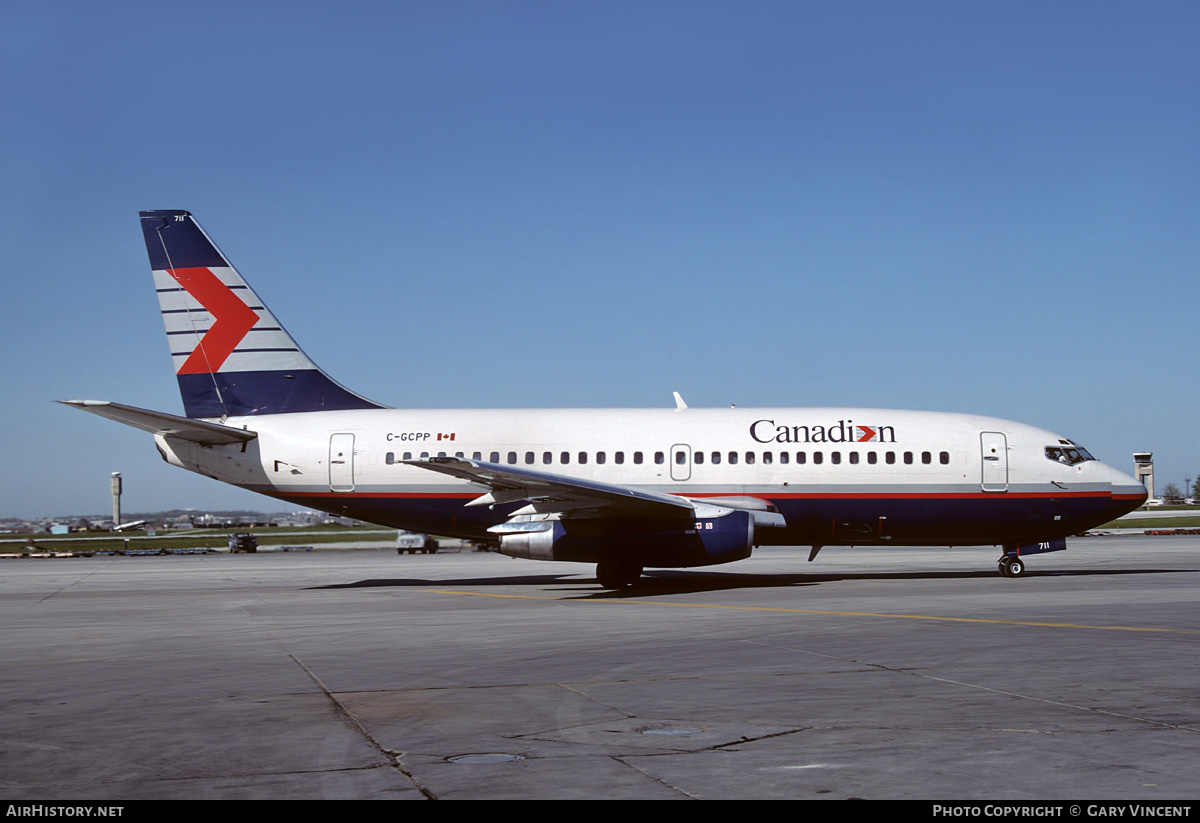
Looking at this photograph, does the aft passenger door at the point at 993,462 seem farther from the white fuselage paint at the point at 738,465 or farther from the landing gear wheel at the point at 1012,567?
the landing gear wheel at the point at 1012,567

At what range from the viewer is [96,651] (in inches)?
565

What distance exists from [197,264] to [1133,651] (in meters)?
24.3

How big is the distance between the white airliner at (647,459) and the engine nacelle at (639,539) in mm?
516

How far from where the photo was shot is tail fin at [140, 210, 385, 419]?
27.3m

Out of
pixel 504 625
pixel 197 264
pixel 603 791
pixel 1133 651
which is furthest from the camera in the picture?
pixel 197 264

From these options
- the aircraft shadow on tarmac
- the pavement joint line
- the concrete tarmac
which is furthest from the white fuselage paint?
the concrete tarmac

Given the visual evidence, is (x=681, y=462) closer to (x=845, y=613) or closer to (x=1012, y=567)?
(x=845, y=613)

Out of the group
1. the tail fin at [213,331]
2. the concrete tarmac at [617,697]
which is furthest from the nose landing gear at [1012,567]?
the tail fin at [213,331]

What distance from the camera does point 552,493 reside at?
74.0ft

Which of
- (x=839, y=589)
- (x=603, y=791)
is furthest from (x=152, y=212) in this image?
(x=603, y=791)

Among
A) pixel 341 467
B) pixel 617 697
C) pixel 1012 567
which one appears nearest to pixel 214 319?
pixel 341 467

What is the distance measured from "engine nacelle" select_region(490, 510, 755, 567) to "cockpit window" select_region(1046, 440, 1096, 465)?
8770 millimetres

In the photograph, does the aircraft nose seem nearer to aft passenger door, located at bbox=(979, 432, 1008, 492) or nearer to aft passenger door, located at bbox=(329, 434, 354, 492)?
aft passenger door, located at bbox=(979, 432, 1008, 492)
